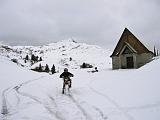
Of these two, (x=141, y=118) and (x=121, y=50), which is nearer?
(x=141, y=118)

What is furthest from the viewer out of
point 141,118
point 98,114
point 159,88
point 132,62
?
point 132,62

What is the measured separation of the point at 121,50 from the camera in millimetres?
43438

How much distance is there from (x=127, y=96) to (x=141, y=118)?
3693 mm

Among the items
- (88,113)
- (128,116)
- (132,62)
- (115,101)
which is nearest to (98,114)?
(88,113)

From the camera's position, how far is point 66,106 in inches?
497

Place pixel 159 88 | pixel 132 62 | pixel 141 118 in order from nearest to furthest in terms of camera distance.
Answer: pixel 141 118 < pixel 159 88 < pixel 132 62

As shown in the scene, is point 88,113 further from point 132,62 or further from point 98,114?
point 132,62

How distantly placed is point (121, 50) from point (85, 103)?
103 feet

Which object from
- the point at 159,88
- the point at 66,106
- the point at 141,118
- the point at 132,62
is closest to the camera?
the point at 141,118

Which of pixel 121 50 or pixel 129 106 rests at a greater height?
pixel 121 50

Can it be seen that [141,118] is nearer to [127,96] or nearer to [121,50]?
[127,96]

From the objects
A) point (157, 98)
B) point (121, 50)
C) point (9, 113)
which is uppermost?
point (121, 50)

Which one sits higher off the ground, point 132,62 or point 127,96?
point 132,62

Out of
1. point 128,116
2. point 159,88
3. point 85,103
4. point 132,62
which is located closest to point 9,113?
point 85,103
